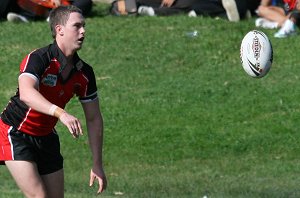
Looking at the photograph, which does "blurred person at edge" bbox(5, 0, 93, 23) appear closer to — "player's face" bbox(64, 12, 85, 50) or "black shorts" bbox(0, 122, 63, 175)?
"black shorts" bbox(0, 122, 63, 175)

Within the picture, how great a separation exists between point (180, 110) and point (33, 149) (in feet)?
22.1

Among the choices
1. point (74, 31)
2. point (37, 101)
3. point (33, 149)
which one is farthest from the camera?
point (33, 149)

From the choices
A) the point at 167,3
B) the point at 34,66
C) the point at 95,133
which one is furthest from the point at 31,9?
the point at 34,66

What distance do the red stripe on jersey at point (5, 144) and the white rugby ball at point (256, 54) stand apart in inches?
161

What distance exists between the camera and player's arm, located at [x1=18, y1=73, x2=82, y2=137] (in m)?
6.95

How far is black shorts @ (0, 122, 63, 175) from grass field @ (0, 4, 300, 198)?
2298 mm

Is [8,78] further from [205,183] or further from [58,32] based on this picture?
[58,32]

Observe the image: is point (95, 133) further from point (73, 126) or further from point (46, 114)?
point (73, 126)

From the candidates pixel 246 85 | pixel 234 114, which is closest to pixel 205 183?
pixel 234 114

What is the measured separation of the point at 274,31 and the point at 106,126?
418 centimetres

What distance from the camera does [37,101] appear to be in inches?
287

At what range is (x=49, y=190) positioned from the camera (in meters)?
7.96

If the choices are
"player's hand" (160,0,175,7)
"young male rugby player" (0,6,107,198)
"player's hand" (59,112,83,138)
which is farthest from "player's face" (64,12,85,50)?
"player's hand" (160,0,175,7)

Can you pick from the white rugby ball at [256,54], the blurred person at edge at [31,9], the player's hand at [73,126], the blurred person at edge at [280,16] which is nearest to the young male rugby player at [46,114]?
the player's hand at [73,126]
